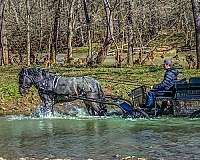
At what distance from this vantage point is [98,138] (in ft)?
49.4

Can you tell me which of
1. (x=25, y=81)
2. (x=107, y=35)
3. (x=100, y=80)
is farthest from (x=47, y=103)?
(x=107, y=35)

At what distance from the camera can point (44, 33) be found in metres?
50.4

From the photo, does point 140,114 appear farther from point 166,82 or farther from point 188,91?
point 188,91

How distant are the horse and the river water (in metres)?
0.61

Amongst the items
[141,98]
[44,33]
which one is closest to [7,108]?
[141,98]

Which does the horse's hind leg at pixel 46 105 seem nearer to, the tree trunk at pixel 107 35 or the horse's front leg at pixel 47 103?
the horse's front leg at pixel 47 103

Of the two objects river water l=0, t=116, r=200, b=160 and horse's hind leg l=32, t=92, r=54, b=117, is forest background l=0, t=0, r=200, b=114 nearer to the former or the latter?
horse's hind leg l=32, t=92, r=54, b=117

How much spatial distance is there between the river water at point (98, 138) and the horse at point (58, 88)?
1.99ft

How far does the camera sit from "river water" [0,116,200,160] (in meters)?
12.8

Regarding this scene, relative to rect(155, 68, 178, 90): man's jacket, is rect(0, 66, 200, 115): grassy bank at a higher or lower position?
lower

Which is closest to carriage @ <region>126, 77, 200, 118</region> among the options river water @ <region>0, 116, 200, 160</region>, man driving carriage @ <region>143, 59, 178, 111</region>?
man driving carriage @ <region>143, 59, 178, 111</region>

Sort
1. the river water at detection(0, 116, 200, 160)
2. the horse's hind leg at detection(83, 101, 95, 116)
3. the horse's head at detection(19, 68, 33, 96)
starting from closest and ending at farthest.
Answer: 1. the river water at detection(0, 116, 200, 160)
2. the horse's head at detection(19, 68, 33, 96)
3. the horse's hind leg at detection(83, 101, 95, 116)

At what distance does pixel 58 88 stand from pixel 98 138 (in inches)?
185

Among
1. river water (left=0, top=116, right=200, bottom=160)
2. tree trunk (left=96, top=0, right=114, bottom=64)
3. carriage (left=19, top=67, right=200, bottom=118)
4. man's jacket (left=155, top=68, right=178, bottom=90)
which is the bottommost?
river water (left=0, top=116, right=200, bottom=160)
